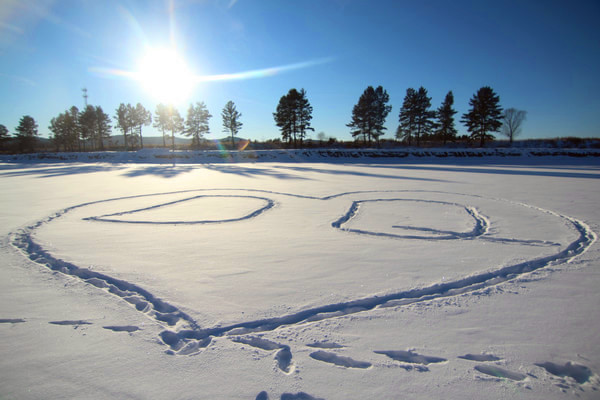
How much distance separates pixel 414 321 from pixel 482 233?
327cm

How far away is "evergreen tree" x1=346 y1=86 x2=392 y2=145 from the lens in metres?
42.8

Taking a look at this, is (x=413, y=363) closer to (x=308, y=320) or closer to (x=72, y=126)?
(x=308, y=320)

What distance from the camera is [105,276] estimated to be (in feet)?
10.7

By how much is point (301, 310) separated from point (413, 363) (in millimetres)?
990

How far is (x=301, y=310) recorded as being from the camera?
8.32 feet

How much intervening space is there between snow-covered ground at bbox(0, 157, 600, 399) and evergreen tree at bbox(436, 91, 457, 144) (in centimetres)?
4230

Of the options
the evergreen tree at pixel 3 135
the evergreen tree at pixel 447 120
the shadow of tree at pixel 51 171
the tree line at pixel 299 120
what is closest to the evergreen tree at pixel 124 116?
the tree line at pixel 299 120

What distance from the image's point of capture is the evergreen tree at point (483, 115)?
124 feet

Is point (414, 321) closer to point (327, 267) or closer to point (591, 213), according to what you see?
point (327, 267)

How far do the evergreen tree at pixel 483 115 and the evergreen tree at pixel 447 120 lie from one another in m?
2.69

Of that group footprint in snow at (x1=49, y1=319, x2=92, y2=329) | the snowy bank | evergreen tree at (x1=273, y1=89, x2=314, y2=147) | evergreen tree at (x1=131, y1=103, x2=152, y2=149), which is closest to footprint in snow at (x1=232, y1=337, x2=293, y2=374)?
footprint in snow at (x1=49, y1=319, x2=92, y2=329)

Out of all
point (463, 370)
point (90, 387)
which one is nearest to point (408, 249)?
point (463, 370)

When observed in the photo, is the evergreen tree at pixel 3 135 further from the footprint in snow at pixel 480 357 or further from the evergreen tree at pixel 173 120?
the footprint in snow at pixel 480 357

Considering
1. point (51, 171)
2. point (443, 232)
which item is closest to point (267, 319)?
point (443, 232)
